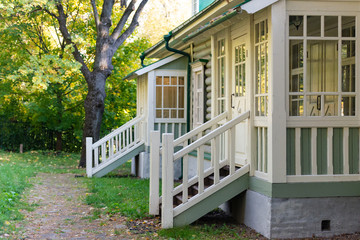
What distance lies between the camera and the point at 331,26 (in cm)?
745

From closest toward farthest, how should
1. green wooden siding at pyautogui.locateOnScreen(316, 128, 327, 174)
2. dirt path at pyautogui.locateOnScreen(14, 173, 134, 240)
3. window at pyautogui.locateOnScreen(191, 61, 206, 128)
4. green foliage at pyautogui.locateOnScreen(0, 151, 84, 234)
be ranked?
green wooden siding at pyautogui.locateOnScreen(316, 128, 327, 174) → dirt path at pyautogui.locateOnScreen(14, 173, 134, 240) → green foliage at pyautogui.locateOnScreen(0, 151, 84, 234) → window at pyautogui.locateOnScreen(191, 61, 206, 128)

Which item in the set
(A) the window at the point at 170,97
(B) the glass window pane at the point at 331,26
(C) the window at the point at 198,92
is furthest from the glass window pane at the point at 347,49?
(A) the window at the point at 170,97

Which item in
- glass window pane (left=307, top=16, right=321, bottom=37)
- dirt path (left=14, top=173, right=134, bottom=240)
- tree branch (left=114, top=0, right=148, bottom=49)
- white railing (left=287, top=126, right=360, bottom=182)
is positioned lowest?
dirt path (left=14, top=173, right=134, bottom=240)

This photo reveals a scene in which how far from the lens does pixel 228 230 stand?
767 cm

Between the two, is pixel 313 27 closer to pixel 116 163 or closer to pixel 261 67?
pixel 261 67

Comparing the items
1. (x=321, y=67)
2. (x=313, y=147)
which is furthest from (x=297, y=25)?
(x=313, y=147)

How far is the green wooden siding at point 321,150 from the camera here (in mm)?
7176

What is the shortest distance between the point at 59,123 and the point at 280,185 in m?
18.2

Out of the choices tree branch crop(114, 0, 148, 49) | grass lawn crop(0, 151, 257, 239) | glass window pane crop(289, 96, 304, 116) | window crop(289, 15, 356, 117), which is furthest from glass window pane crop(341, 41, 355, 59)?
tree branch crop(114, 0, 148, 49)

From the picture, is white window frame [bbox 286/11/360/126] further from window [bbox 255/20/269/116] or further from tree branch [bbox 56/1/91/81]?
tree branch [bbox 56/1/91/81]

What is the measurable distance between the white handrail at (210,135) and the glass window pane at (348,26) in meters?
1.86

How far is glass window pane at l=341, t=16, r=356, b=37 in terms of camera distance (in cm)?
725

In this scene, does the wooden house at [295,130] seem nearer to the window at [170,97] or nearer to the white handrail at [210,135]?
the white handrail at [210,135]

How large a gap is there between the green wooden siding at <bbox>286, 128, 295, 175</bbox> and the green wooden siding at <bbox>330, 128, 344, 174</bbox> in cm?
63
